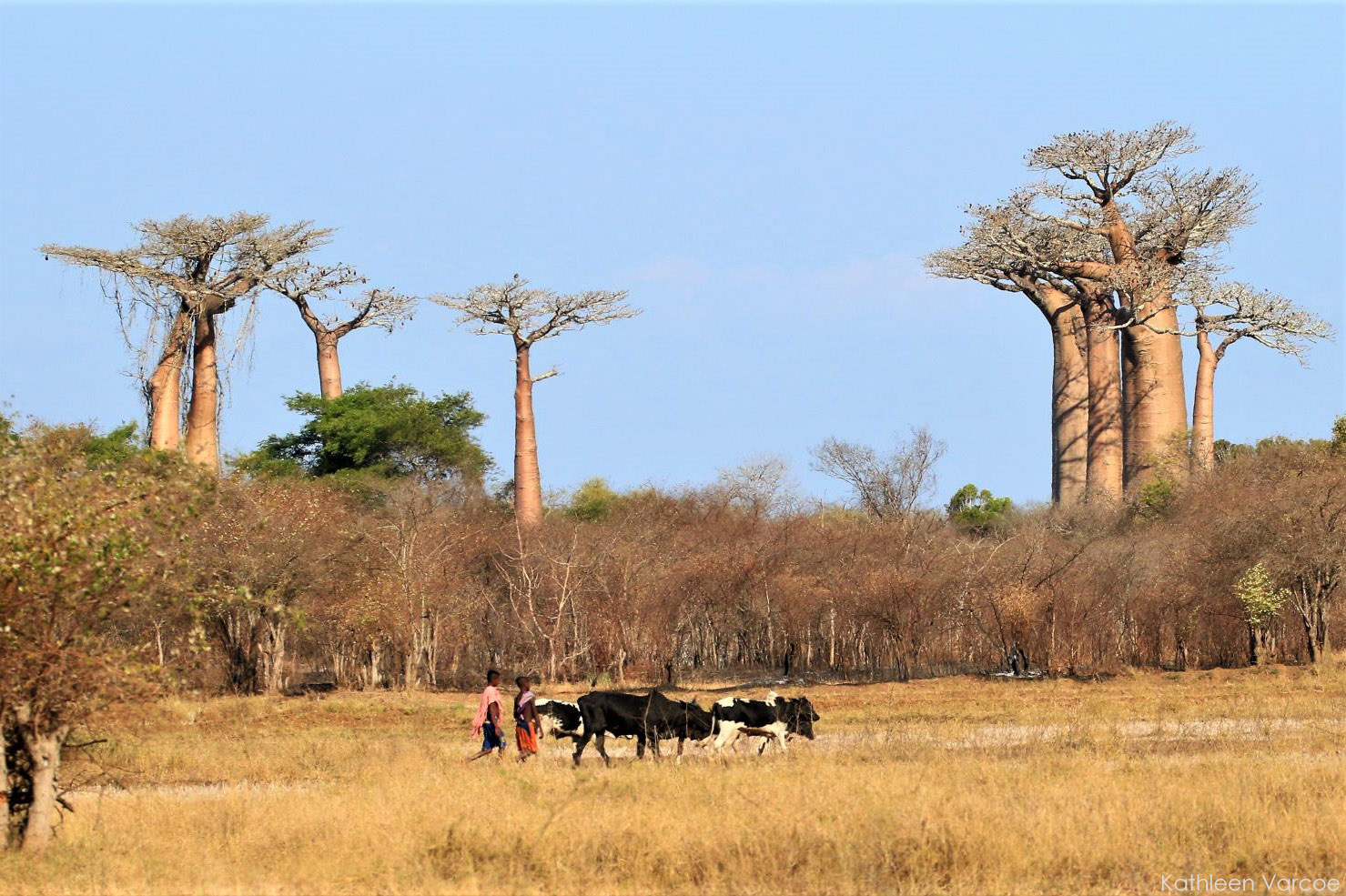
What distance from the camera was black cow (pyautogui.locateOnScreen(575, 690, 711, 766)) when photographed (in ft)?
51.0

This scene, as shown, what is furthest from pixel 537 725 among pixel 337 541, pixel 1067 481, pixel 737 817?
pixel 1067 481

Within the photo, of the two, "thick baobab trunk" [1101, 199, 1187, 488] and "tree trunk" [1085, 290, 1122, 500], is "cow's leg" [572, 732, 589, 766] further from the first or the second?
"tree trunk" [1085, 290, 1122, 500]

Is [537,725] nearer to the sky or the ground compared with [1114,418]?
nearer to the ground

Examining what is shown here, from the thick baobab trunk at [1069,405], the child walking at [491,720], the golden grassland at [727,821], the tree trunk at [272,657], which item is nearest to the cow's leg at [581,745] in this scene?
the golden grassland at [727,821]

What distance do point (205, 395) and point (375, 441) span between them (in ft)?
17.6

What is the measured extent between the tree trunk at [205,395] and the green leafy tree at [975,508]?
1018 inches

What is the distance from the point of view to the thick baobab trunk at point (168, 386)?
4612 cm

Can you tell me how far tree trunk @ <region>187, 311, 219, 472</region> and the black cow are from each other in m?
33.3

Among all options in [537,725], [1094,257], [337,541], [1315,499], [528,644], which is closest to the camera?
[537,725]

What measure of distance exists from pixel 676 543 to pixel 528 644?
518 cm

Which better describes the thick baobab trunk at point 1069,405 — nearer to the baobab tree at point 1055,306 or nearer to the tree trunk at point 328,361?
the baobab tree at point 1055,306

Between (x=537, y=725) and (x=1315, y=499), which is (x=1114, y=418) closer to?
(x=1315, y=499)

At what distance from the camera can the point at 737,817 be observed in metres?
10.4

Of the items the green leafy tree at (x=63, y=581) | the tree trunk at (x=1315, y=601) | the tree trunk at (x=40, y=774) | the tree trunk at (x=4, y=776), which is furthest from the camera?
the tree trunk at (x=1315, y=601)
